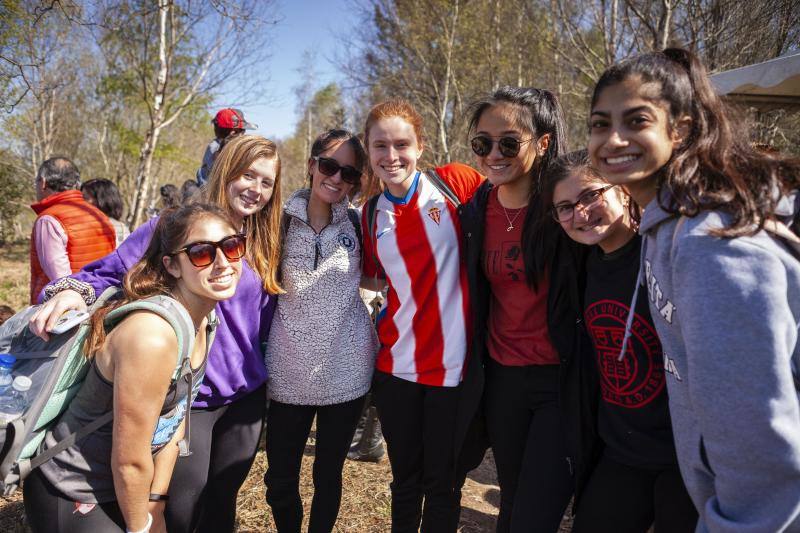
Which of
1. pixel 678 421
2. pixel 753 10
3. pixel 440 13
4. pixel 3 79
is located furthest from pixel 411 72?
pixel 678 421

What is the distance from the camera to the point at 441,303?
2.45 m

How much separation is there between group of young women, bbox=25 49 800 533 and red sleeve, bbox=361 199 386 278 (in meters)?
0.01

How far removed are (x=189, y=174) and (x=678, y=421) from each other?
99.6ft

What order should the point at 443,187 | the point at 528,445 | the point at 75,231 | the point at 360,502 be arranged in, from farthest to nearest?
the point at 75,231, the point at 360,502, the point at 443,187, the point at 528,445

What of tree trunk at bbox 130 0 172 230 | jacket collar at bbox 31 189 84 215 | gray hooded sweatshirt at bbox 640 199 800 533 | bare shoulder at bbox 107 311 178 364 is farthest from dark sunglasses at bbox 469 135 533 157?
tree trunk at bbox 130 0 172 230

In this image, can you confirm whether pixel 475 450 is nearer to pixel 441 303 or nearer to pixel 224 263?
pixel 441 303

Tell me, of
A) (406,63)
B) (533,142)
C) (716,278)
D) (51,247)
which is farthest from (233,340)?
(406,63)

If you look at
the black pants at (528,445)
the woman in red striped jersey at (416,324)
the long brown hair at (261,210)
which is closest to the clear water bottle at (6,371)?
the long brown hair at (261,210)

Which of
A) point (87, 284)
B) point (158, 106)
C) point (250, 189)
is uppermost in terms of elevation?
point (158, 106)

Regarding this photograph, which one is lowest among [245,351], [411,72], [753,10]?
[245,351]

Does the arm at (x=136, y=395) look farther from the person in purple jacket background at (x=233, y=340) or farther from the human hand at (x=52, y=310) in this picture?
the person in purple jacket background at (x=233, y=340)

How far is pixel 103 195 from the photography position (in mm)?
6234

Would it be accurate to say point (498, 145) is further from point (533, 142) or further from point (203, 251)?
point (203, 251)

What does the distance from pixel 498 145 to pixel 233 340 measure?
1526 mm
